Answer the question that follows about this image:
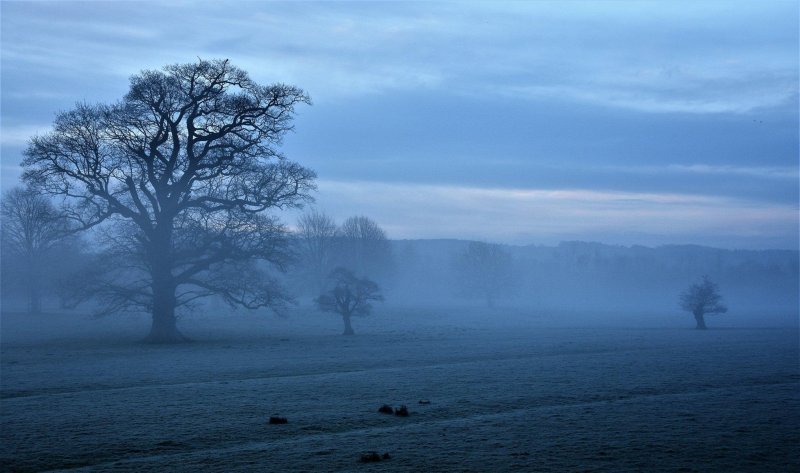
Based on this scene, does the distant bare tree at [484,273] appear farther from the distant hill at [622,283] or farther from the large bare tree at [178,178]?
the large bare tree at [178,178]

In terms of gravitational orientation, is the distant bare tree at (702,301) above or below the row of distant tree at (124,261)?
below

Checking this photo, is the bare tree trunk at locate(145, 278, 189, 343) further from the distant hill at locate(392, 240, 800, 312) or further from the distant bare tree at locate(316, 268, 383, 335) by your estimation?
the distant hill at locate(392, 240, 800, 312)

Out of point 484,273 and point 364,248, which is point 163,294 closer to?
point 364,248

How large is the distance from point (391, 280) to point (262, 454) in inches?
4081

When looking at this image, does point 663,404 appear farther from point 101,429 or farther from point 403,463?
point 101,429

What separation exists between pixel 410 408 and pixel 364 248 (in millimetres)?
91584

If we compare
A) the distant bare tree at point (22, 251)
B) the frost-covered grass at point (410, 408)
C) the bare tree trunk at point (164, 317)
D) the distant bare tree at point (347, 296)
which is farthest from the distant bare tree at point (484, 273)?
the frost-covered grass at point (410, 408)

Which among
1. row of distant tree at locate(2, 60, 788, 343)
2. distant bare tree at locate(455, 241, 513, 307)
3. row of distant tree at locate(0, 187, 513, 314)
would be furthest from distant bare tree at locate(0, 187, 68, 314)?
distant bare tree at locate(455, 241, 513, 307)

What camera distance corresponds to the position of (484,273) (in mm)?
120375

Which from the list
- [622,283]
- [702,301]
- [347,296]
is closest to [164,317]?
[347,296]

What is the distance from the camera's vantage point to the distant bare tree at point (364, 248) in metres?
103

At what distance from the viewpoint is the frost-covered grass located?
11.6 m

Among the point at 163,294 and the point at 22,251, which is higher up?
the point at 22,251

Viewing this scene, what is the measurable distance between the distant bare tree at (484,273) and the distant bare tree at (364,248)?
58.4 ft
